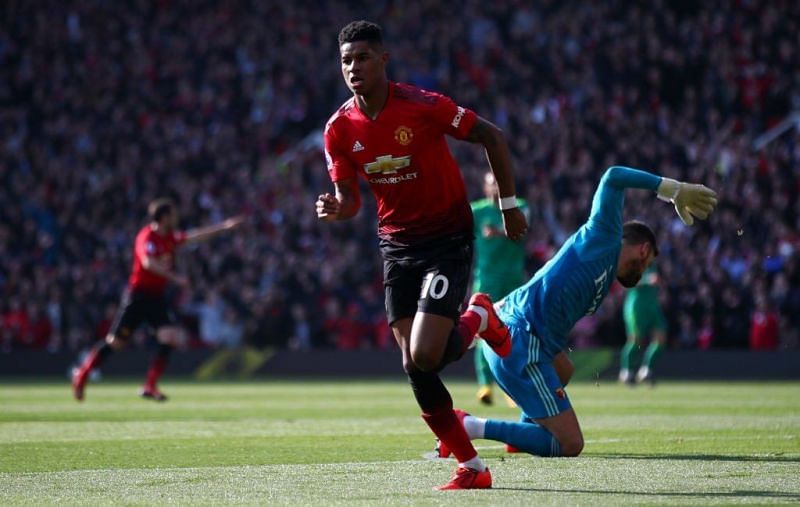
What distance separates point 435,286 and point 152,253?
10170 mm

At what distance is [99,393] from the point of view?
65.3 feet

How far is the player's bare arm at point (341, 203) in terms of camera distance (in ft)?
25.0

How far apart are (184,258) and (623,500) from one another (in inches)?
916

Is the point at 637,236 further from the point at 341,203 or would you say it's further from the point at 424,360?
the point at 341,203

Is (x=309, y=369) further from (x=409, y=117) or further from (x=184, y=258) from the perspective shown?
(x=409, y=117)

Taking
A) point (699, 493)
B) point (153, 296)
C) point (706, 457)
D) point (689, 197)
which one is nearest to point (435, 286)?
point (689, 197)

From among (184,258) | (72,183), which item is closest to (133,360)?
(184,258)

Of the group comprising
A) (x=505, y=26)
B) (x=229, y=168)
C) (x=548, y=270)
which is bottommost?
(x=548, y=270)

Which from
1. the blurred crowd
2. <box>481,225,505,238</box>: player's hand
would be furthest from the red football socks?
the blurred crowd

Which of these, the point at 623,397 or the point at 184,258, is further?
the point at 184,258

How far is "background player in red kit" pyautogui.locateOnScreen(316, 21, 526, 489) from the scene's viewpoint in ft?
24.6

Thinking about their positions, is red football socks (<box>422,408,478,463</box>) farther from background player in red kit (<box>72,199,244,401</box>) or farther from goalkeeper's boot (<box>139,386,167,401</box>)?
goalkeeper's boot (<box>139,386,167,401</box>)

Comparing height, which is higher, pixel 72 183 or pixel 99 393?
pixel 72 183

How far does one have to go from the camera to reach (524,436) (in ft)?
25.8
